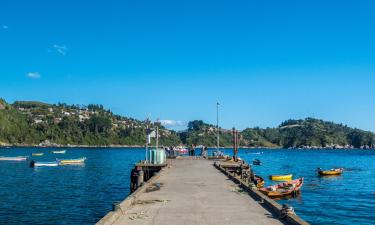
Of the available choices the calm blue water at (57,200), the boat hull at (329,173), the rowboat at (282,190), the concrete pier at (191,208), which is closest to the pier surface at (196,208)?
the concrete pier at (191,208)

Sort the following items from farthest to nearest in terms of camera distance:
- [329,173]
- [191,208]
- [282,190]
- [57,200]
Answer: [329,173]
[282,190]
[57,200]
[191,208]

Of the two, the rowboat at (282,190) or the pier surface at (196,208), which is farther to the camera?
the rowboat at (282,190)

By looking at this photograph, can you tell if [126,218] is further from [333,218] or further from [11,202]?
[11,202]

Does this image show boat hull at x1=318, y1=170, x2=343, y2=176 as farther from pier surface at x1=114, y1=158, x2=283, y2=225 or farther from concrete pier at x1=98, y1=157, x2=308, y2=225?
pier surface at x1=114, y1=158, x2=283, y2=225

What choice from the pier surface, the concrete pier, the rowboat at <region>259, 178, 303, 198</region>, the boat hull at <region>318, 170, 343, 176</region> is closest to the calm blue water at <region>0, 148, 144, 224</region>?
the concrete pier

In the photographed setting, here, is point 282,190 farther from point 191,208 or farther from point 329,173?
point 329,173

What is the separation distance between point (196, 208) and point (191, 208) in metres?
0.22

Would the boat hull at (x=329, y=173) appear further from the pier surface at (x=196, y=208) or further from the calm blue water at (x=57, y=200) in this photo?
the pier surface at (x=196, y=208)

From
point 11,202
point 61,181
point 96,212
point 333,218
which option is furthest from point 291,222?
point 61,181

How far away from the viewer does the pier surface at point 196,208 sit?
57.9 ft

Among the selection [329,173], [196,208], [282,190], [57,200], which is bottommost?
[57,200]

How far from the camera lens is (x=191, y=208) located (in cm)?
2052

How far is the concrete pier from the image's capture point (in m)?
17.6

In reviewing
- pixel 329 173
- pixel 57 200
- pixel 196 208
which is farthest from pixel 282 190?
pixel 329 173
